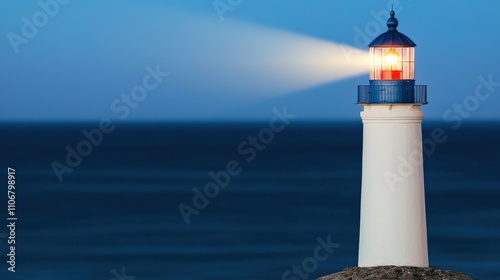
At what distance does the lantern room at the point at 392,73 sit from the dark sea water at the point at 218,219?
373 inches

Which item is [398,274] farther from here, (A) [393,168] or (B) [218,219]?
(B) [218,219]

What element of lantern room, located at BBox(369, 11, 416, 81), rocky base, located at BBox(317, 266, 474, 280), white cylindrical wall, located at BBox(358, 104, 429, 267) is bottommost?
rocky base, located at BBox(317, 266, 474, 280)

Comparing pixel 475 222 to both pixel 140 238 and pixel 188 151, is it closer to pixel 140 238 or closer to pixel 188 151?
pixel 140 238

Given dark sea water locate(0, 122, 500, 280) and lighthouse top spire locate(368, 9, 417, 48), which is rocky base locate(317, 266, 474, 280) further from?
dark sea water locate(0, 122, 500, 280)

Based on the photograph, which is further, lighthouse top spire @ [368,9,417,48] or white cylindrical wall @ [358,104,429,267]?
lighthouse top spire @ [368,9,417,48]

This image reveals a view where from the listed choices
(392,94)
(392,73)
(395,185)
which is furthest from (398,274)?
(392,73)

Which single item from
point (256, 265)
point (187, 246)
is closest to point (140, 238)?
point (187, 246)

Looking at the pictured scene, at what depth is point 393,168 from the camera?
12992mm

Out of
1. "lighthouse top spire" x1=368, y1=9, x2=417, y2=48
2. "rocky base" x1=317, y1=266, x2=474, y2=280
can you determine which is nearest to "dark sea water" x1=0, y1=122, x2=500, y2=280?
"rocky base" x1=317, y1=266, x2=474, y2=280

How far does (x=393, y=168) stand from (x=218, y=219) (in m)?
19.7

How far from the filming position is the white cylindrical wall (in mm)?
12992

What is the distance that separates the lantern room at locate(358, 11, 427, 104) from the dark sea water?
949cm

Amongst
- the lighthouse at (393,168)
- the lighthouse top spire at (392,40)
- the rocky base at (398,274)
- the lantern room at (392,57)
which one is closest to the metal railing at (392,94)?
the lighthouse at (393,168)

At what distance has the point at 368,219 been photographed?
13203 mm
